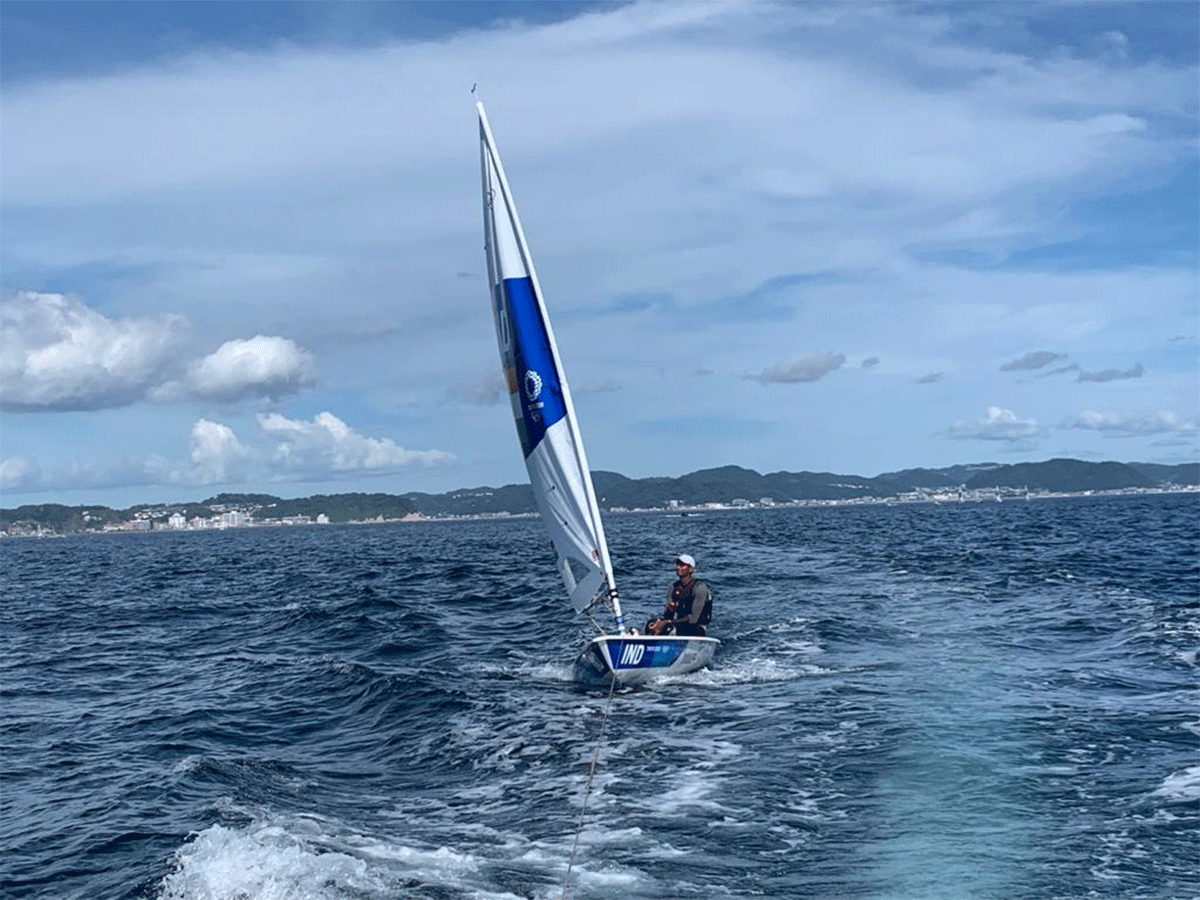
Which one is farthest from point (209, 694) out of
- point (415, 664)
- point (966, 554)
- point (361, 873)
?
point (966, 554)

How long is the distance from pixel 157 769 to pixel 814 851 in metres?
10.4

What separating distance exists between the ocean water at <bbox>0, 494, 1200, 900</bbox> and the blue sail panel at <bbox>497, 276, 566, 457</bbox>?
5.37 meters

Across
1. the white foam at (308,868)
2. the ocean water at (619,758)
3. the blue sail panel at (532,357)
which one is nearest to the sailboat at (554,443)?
the blue sail panel at (532,357)

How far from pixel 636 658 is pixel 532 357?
235 inches

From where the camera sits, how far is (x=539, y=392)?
21.5 meters

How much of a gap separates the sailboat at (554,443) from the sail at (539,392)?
0.06 feet

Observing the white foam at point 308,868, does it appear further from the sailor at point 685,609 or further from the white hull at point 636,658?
the sailor at point 685,609

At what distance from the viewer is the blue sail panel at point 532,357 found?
21.2 m

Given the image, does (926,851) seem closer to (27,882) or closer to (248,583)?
(27,882)

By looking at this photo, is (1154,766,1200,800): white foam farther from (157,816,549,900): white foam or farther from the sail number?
the sail number

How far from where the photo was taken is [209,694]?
939 inches

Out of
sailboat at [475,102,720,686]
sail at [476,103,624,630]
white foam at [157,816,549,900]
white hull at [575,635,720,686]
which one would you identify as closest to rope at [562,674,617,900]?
white hull at [575,635,720,686]

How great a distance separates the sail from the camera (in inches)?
827

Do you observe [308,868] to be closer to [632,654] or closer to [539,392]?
[632,654]
